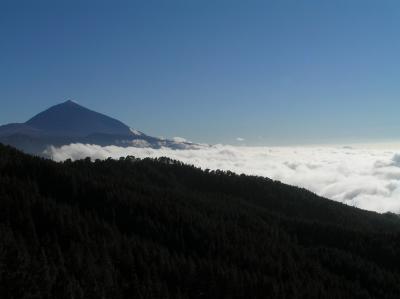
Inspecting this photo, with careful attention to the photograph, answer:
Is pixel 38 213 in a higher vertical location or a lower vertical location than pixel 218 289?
higher

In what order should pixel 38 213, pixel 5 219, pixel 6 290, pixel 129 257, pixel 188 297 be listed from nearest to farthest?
pixel 6 290 → pixel 188 297 → pixel 129 257 → pixel 5 219 → pixel 38 213

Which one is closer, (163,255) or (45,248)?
(45,248)

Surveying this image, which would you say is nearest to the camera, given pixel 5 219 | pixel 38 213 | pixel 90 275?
pixel 90 275

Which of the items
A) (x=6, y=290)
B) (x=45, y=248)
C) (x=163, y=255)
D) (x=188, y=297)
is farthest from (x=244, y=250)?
(x=6, y=290)

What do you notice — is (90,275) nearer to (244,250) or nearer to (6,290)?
(6,290)

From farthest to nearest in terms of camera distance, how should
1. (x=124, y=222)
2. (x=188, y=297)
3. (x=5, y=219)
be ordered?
1. (x=124, y=222)
2. (x=5, y=219)
3. (x=188, y=297)

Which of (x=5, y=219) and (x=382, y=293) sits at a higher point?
(x=5, y=219)

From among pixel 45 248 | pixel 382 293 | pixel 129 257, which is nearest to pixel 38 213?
pixel 45 248

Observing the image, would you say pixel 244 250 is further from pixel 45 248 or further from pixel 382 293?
pixel 45 248

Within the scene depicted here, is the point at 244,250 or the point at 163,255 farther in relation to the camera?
the point at 244,250

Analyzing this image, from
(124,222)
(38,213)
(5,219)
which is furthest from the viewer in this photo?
(124,222)
